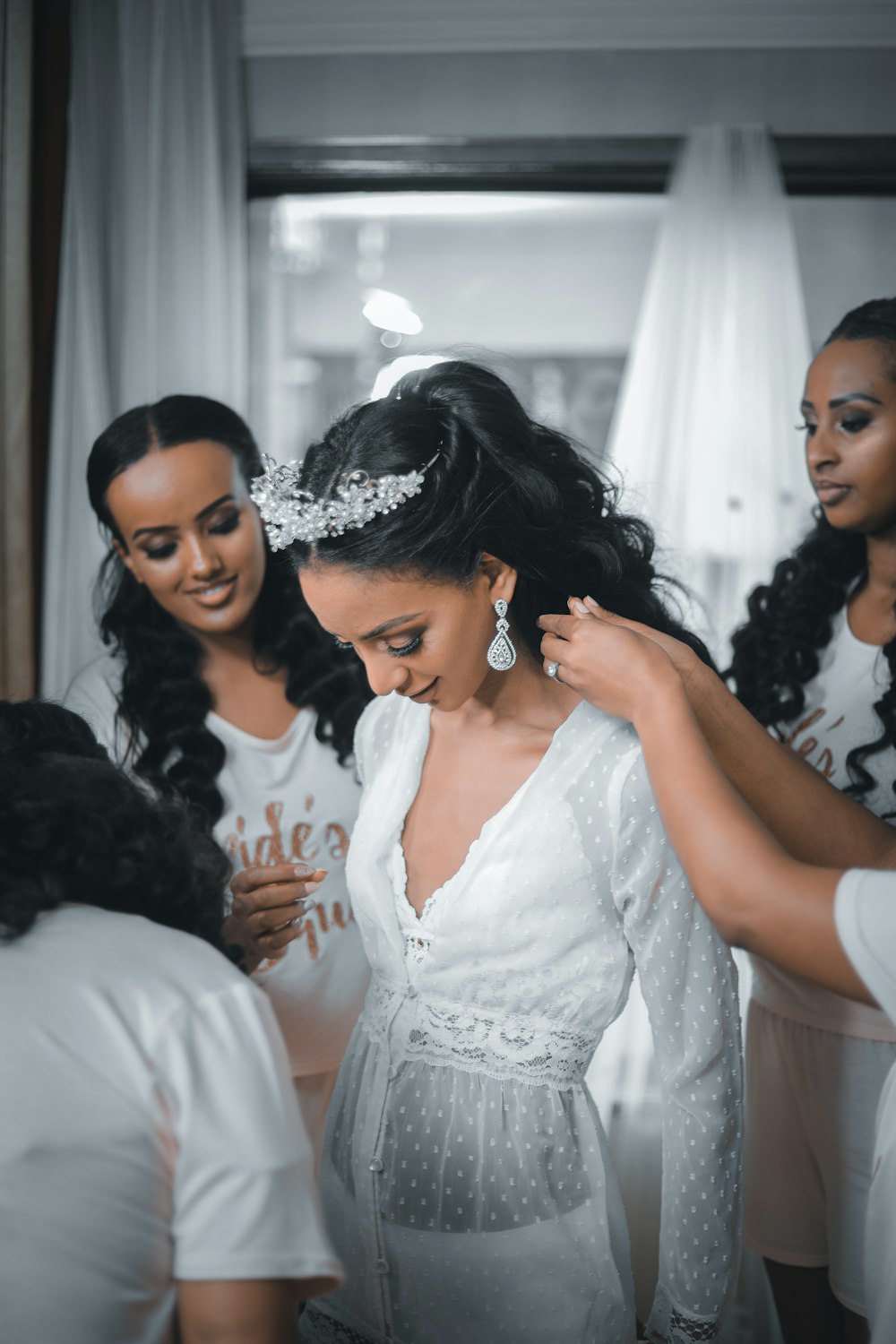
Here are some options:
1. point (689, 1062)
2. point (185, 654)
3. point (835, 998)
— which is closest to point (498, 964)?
point (689, 1062)

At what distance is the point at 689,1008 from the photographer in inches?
52.0

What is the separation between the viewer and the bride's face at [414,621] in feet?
4.63

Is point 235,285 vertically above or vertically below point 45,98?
below

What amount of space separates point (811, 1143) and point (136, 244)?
9.09 feet

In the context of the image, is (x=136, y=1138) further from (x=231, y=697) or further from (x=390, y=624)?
(x=231, y=697)

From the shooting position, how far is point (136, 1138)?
887mm

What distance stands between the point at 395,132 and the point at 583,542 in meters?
2.27

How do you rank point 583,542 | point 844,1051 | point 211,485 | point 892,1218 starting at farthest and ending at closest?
point 211,485
point 844,1051
point 583,542
point 892,1218

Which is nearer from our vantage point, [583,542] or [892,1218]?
[892,1218]

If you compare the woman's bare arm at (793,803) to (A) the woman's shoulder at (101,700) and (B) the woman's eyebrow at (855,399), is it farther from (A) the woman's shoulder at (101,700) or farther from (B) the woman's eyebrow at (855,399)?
(A) the woman's shoulder at (101,700)

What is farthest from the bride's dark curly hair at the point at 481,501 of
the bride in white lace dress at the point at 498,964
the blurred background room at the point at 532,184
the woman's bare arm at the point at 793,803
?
the blurred background room at the point at 532,184

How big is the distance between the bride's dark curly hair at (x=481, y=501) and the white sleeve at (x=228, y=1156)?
669 mm

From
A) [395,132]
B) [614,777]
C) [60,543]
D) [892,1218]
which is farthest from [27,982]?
[395,132]

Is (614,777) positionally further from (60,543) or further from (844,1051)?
(60,543)
